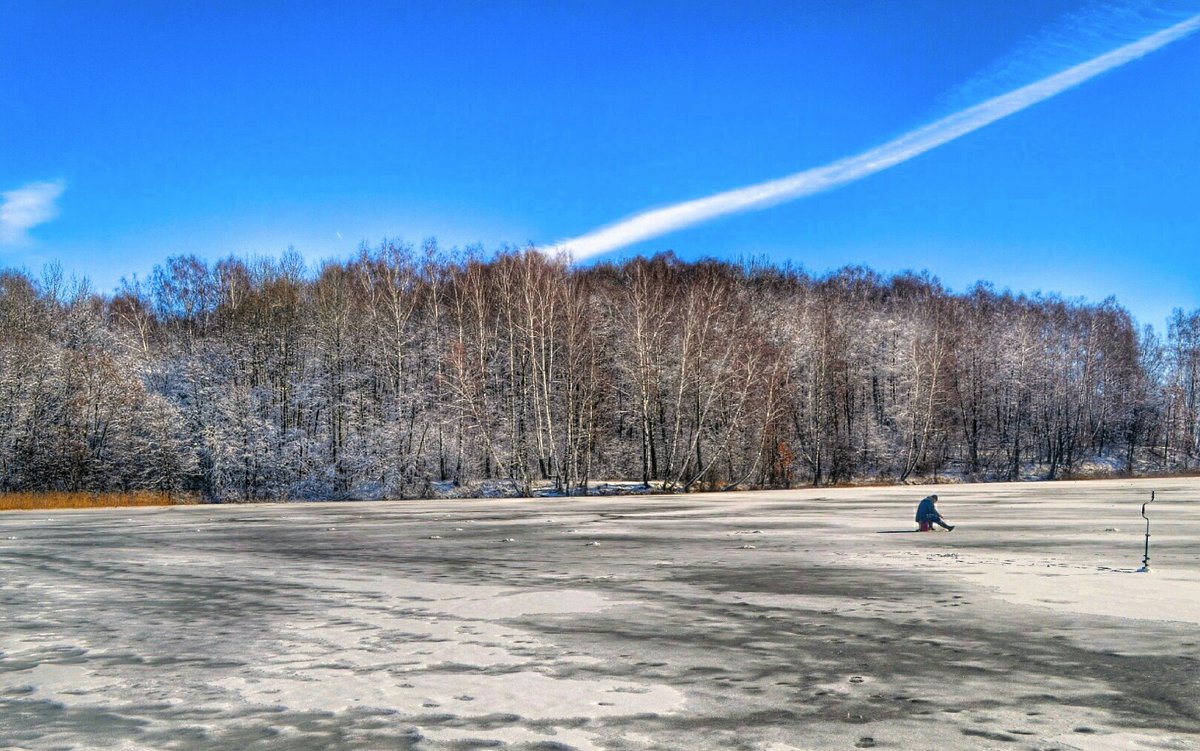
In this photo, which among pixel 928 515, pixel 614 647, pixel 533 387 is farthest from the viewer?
pixel 533 387

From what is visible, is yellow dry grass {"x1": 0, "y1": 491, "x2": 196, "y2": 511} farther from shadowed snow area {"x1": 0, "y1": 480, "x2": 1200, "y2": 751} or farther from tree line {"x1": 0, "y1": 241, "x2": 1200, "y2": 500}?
shadowed snow area {"x1": 0, "y1": 480, "x2": 1200, "y2": 751}

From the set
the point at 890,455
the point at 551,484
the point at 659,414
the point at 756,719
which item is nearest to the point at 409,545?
the point at 756,719

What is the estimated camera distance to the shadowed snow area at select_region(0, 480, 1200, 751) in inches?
229

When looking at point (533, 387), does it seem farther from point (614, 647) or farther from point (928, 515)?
point (614, 647)

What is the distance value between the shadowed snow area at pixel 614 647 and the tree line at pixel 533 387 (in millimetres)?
31163

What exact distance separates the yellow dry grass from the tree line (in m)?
4.67

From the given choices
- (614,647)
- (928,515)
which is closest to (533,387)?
(928,515)

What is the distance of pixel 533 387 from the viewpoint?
5200 cm

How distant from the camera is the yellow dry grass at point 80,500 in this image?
129 feet

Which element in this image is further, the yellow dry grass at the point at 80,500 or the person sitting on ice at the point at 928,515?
the yellow dry grass at the point at 80,500

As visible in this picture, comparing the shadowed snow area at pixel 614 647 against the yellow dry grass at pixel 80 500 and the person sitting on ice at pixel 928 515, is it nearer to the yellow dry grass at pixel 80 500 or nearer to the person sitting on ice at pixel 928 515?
the person sitting on ice at pixel 928 515

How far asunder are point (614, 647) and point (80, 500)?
41.4 m

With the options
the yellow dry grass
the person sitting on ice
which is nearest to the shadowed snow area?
the person sitting on ice

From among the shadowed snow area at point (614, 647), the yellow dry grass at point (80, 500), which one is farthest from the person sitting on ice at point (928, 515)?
the yellow dry grass at point (80, 500)
